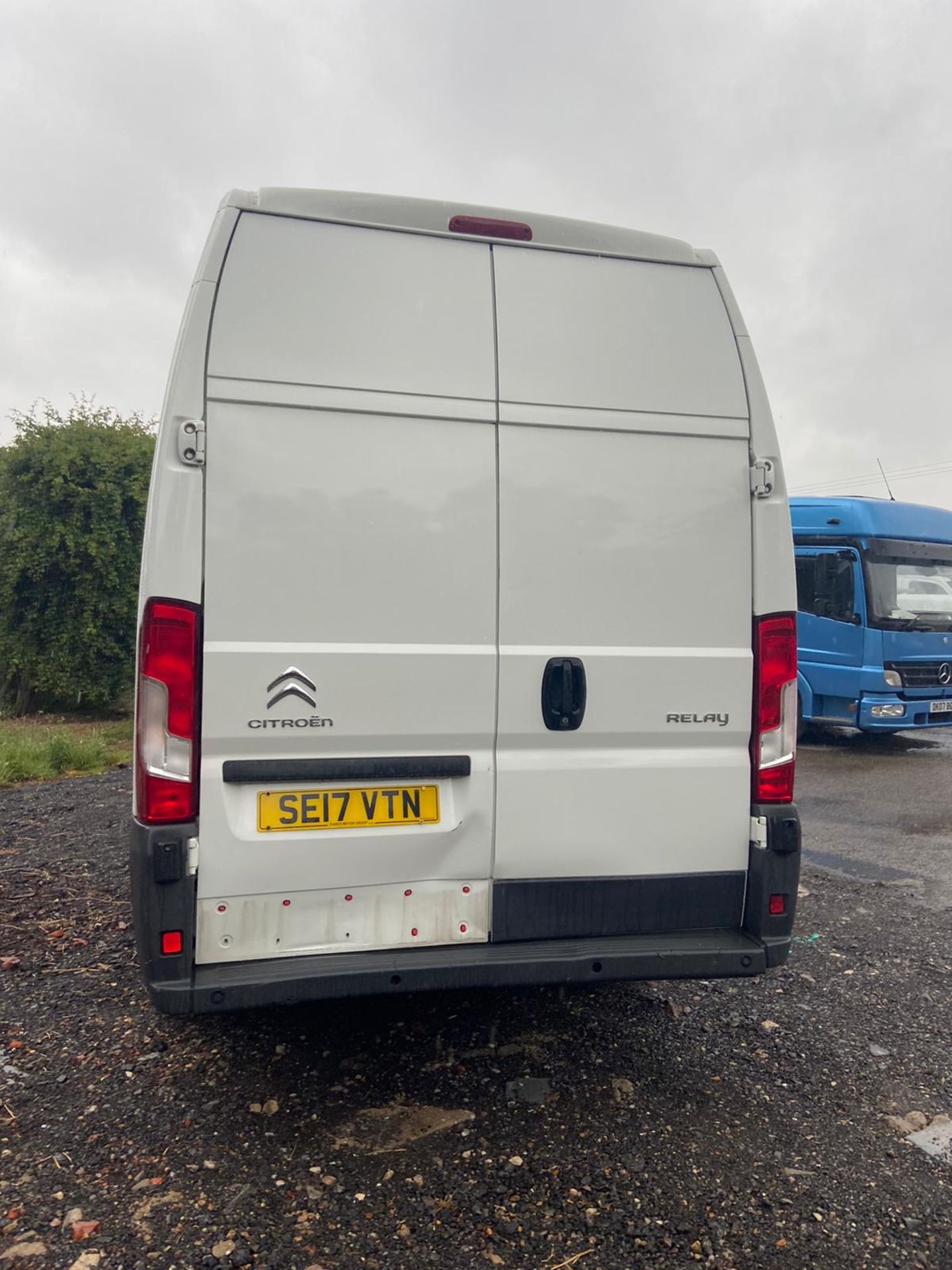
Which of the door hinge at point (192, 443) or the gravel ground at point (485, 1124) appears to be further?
the door hinge at point (192, 443)

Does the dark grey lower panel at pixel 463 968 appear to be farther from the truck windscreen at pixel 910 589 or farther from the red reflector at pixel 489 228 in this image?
the truck windscreen at pixel 910 589

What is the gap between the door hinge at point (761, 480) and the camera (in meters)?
3.31

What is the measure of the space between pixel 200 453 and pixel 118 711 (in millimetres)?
11409

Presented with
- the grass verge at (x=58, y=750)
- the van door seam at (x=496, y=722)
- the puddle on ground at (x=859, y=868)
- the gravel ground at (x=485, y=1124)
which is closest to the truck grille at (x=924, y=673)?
the puddle on ground at (x=859, y=868)

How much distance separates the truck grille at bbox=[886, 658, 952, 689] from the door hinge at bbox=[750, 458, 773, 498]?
353 inches

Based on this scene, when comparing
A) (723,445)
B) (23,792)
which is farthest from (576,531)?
(23,792)

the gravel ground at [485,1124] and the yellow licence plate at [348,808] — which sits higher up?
the yellow licence plate at [348,808]

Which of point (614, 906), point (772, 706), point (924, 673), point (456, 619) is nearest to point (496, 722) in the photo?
point (456, 619)

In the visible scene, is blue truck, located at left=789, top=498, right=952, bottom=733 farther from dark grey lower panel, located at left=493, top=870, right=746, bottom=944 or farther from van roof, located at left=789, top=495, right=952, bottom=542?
dark grey lower panel, located at left=493, top=870, right=746, bottom=944

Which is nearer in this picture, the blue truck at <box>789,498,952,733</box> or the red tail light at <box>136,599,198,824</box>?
the red tail light at <box>136,599,198,824</box>

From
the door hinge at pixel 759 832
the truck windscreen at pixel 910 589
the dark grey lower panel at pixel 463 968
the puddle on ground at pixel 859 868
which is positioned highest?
the truck windscreen at pixel 910 589

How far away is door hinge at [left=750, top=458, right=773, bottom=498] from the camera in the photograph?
10.9 ft

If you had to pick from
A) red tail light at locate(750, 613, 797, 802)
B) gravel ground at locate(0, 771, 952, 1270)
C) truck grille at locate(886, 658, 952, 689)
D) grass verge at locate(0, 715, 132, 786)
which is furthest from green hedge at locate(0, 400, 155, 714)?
red tail light at locate(750, 613, 797, 802)

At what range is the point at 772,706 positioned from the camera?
3.29 metres
